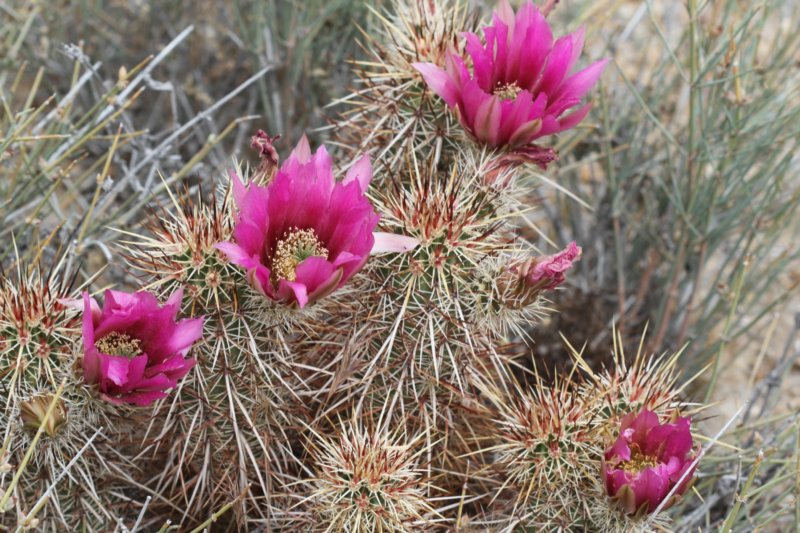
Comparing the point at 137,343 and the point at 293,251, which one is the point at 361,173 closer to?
the point at 293,251

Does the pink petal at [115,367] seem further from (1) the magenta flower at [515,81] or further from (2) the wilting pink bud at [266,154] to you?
(1) the magenta flower at [515,81]

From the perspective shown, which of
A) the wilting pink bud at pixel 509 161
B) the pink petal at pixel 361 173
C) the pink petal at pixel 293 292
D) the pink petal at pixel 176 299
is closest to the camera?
the pink petal at pixel 293 292

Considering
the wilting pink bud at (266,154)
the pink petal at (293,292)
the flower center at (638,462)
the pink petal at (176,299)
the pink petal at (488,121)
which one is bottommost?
the flower center at (638,462)

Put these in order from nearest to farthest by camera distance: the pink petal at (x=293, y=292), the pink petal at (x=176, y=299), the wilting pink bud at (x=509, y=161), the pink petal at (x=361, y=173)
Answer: the pink petal at (x=293, y=292) < the pink petal at (x=176, y=299) < the pink petal at (x=361, y=173) < the wilting pink bud at (x=509, y=161)

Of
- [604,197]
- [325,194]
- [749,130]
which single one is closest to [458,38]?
[325,194]

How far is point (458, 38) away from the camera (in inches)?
83.7

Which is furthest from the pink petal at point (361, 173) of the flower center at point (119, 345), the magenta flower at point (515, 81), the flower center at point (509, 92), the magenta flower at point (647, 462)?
the magenta flower at point (647, 462)

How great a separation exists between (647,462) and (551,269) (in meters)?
0.40

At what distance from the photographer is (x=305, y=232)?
176cm

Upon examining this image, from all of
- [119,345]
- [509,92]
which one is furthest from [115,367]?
[509,92]

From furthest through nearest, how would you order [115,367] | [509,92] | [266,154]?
[509,92] → [266,154] → [115,367]

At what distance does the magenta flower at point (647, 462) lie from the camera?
1.68 meters

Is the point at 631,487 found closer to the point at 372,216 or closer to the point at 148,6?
the point at 372,216

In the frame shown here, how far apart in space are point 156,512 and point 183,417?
1.11 feet
